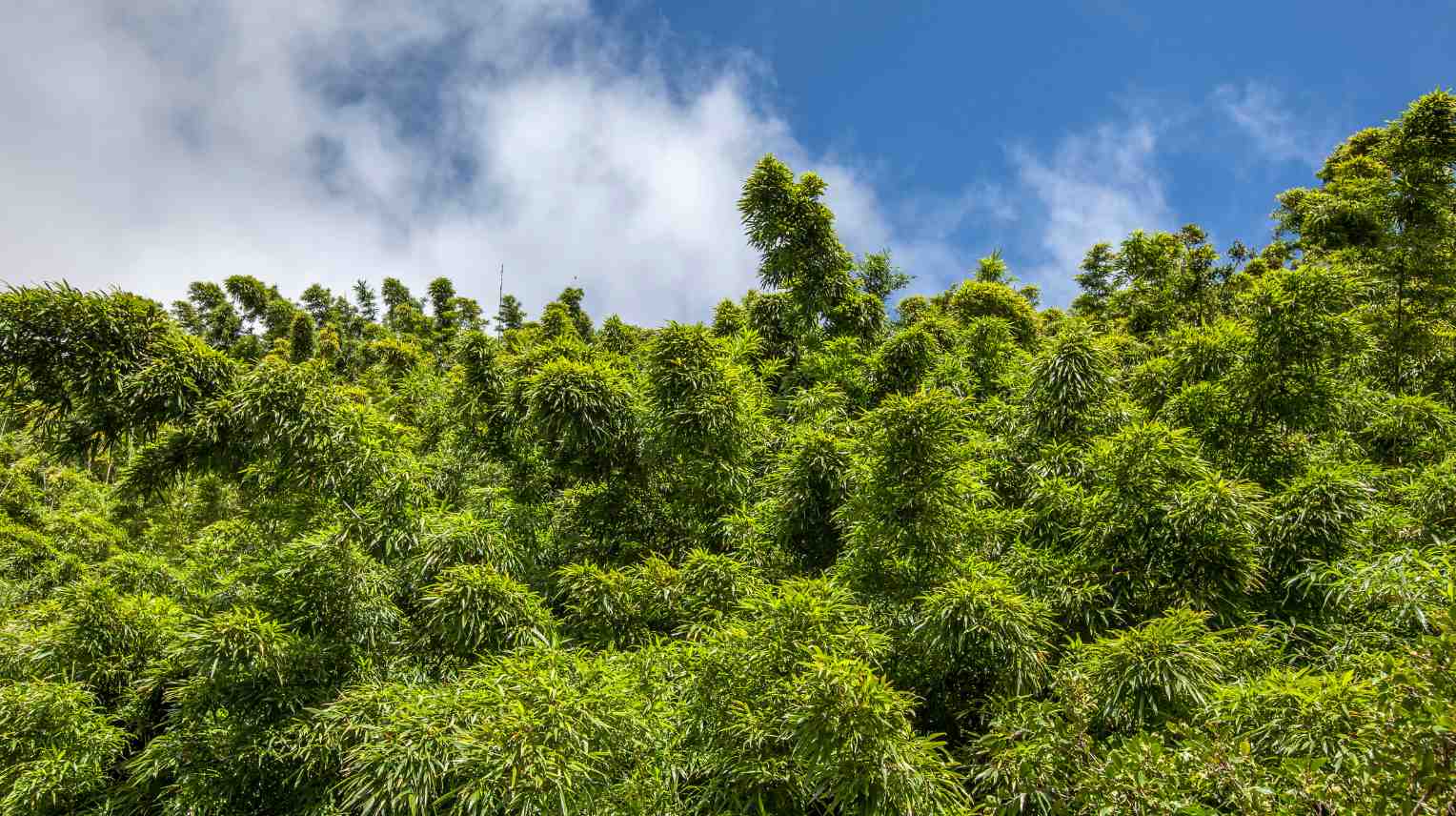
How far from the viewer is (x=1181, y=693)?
277cm

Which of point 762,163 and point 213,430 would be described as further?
point 762,163

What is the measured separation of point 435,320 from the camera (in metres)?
22.0

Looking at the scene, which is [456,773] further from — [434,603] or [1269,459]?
[1269,459]

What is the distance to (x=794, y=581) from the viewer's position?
11.3 feet

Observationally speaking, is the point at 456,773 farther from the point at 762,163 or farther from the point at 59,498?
the point at 59,498

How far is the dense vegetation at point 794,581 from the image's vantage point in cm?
264

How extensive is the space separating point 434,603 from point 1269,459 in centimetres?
507

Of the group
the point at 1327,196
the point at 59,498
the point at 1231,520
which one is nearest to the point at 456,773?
the point at 1231,520

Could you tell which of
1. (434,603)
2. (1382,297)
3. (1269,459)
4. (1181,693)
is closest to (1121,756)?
(1181,693)

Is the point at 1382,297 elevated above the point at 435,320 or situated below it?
below

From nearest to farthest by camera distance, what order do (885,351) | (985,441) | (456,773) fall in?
1. (456,773)
2. (985,441)
3. (885,351)

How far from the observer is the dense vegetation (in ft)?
8.67

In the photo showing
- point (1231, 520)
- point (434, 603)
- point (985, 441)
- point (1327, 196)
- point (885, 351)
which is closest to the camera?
point (1231, 520)

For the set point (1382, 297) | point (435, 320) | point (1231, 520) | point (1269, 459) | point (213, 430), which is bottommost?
point (1231, 520)
